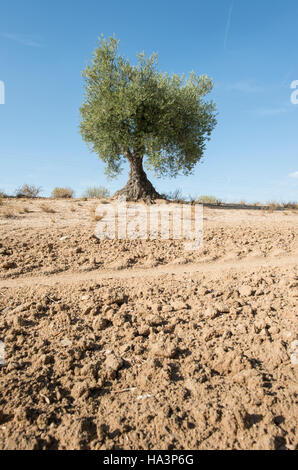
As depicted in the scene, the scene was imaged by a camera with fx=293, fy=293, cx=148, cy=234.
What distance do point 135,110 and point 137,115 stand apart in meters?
0.54

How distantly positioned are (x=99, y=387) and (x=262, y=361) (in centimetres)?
199

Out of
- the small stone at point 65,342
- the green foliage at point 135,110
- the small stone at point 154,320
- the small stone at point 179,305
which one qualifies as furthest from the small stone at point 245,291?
the green foliage at point 135,110

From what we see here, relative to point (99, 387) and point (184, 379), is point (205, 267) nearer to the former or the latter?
point (184, 379)

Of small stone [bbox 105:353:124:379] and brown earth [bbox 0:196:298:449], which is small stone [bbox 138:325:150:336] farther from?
small stone [bbox 105:353:124:379]

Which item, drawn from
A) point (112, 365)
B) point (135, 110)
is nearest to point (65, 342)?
point (112, 365)

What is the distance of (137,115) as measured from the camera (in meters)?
14.8

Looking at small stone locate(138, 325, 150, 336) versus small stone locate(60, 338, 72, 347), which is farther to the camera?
small stone locate(138, 325, 150, 336)

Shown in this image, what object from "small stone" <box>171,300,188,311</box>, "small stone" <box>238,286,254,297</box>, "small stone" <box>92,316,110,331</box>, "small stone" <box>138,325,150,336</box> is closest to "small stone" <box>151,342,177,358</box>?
"small stone" <box>138,325,150,336</box>

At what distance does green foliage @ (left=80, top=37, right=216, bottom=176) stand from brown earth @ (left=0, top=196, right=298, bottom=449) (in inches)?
385

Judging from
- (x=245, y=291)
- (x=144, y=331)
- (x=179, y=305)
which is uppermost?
(x=245, y=291)

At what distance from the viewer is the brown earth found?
2.75 metres

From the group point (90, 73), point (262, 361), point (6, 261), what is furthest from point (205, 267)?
point (90, 73)

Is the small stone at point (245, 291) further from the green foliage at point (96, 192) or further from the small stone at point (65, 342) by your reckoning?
the green foliage at point (96, 192)

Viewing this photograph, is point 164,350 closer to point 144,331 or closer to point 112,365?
point 144,331
